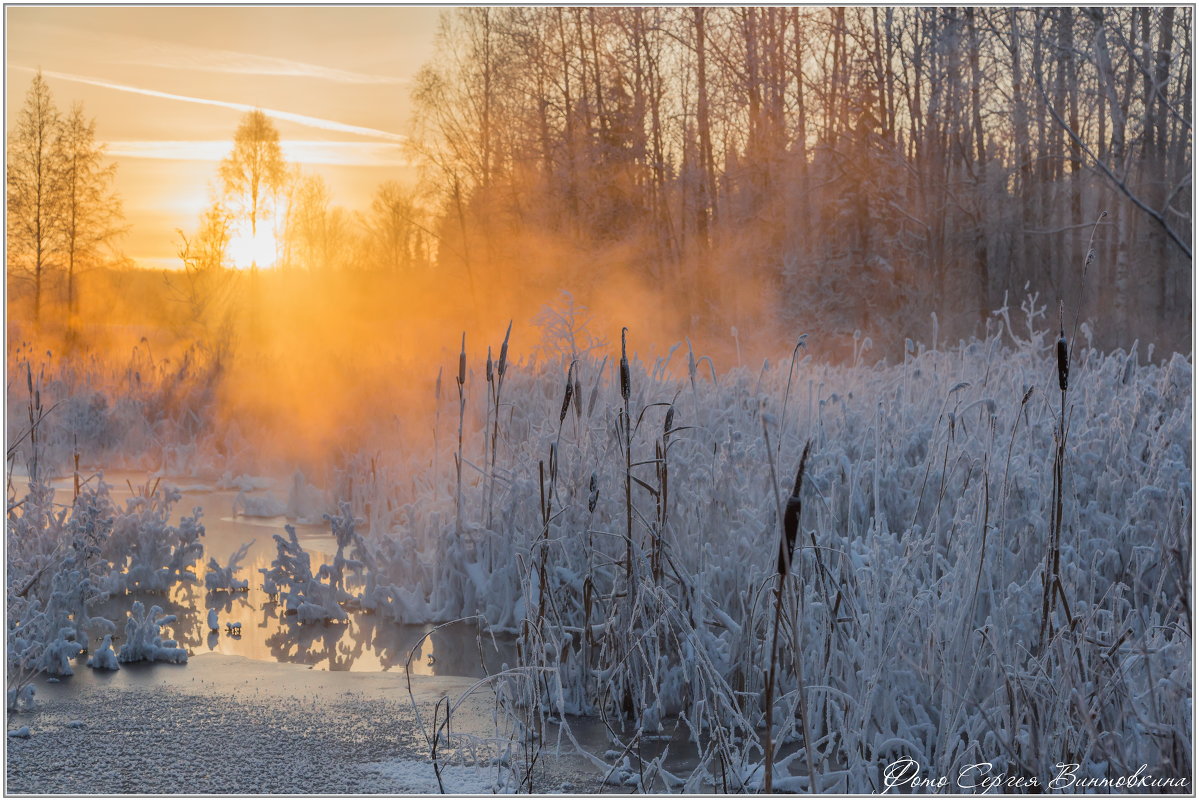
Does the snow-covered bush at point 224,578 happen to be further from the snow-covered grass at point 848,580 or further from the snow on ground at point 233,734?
the snow on ground at point 233,734

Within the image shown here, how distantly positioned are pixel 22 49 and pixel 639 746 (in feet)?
15.5

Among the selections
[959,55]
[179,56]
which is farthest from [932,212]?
[179,56]

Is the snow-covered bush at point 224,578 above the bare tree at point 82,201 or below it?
below

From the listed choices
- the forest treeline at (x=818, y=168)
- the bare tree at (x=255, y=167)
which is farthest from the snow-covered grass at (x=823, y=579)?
the bare tree at (x=255, y=167)

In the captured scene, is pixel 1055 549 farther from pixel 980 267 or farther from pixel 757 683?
pixel 980 267

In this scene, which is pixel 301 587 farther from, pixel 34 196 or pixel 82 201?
pixel 82 201

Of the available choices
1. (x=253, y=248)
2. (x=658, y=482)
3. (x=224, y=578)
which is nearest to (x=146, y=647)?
(x=224, y=578)

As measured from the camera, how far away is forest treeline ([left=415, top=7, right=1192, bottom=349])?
16234 millimetres

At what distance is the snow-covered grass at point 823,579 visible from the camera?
104 inches

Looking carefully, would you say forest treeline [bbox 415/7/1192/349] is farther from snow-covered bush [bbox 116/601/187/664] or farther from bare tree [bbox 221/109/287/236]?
snow-covered bush [bbox 116/601/187/664]

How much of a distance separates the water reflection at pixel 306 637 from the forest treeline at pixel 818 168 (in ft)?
41.4

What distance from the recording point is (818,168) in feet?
56.9

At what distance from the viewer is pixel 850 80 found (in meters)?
17.0

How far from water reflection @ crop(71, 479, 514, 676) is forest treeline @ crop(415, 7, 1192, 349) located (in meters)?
12.6
